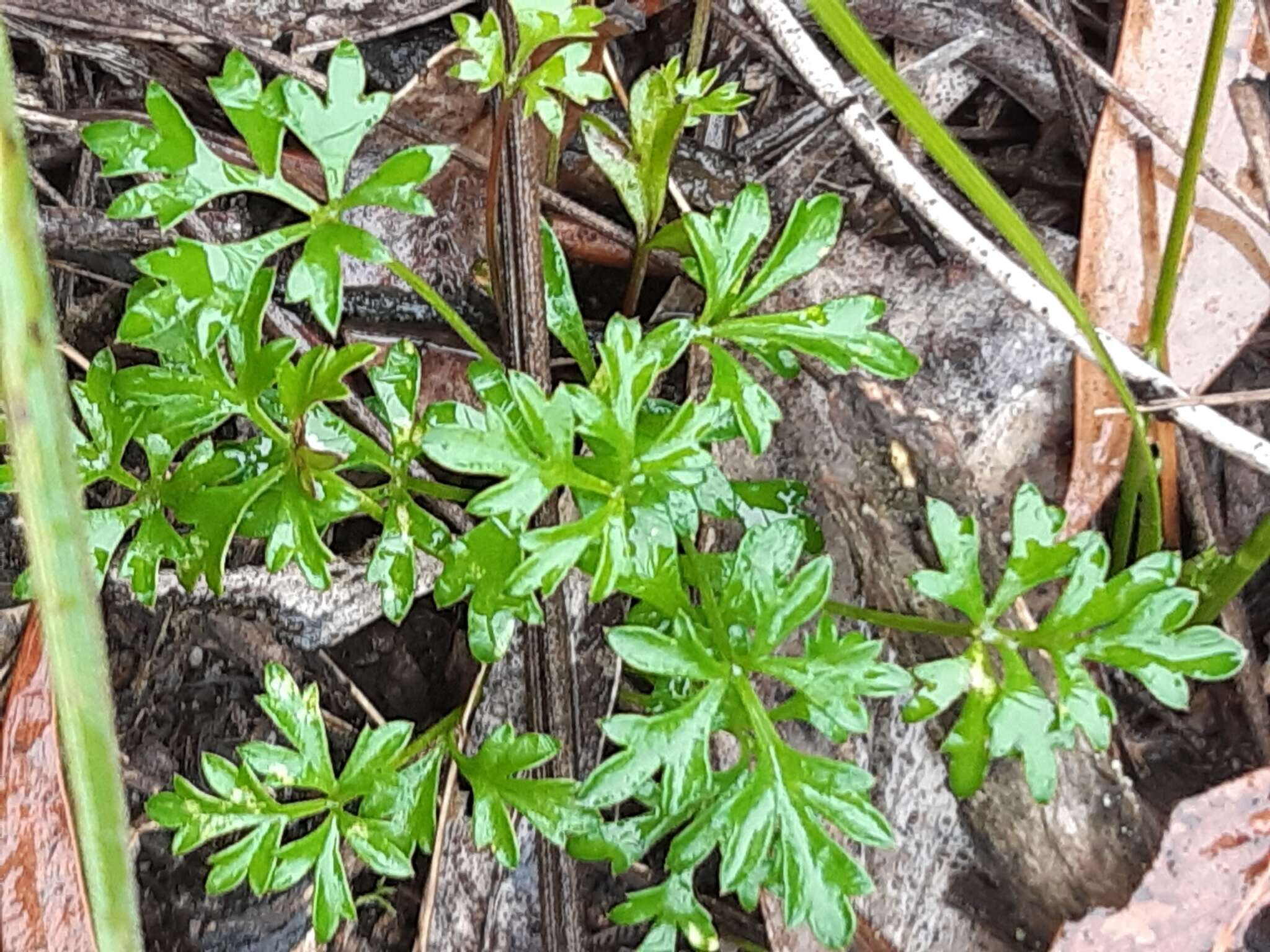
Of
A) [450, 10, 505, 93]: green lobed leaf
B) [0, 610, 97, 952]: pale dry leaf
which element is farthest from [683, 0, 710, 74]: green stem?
[0, 610, 97, 952]: pale dry leaf

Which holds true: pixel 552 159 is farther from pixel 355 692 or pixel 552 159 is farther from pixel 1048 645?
pixel 1048 645

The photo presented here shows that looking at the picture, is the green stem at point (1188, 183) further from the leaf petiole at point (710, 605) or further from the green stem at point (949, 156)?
the leaf petiole at point (710, 605)

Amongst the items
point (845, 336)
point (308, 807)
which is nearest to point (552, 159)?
point (845, 336)

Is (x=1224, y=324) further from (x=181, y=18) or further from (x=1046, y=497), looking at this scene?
(x=181, y=18)

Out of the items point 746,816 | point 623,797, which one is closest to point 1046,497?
point 746,816

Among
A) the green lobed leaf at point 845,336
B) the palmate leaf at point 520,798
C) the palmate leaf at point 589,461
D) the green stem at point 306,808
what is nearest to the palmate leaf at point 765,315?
the green lobed leaf at point 845,336

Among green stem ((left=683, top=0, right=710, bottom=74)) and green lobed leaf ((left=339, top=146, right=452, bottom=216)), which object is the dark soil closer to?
green stem ((left=683, top=0, right=710, bottom=74))
